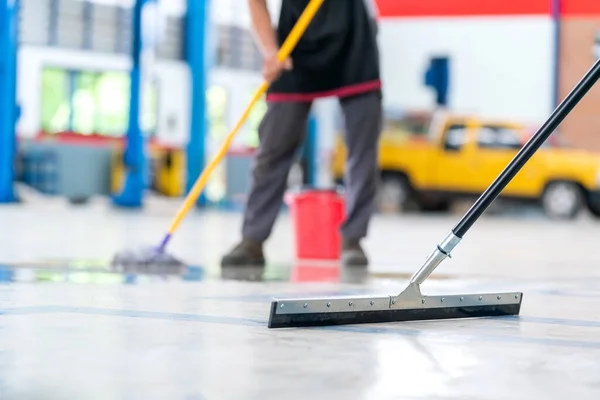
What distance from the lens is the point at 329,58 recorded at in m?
3.51

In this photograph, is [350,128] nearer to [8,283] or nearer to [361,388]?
[8,283]

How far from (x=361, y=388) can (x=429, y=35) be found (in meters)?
13.9

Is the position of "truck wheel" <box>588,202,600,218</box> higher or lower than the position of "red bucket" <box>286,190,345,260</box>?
lower

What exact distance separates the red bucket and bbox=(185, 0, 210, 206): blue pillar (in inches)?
251

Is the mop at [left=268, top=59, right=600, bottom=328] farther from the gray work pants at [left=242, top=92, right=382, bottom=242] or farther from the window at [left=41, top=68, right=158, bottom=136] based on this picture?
the window at [left=41, top=68, right=158, bottom=136]

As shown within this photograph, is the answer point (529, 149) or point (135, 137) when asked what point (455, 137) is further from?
point (529, 149)

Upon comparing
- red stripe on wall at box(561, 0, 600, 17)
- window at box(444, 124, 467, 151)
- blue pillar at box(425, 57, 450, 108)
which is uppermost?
red stripe on wall at box(561, 0, 600, 17)

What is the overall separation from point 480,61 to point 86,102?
5.61 meters

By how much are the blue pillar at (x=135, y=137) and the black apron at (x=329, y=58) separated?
20.0ft

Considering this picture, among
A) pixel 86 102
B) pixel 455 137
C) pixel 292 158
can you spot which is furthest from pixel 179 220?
pixel 86 102

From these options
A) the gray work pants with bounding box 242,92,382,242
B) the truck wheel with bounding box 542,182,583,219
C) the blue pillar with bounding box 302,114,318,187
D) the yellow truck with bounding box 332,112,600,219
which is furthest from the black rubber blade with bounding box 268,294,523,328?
the blue pillar with bounding box 302,114,318,187

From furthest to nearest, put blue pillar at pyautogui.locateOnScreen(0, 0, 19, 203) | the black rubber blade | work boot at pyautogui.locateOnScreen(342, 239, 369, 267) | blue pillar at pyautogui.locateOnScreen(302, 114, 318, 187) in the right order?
blue pillar at pyautogui.locateOnScreen(302, 114, 318, 187), blue pillar at pyautogui.locateOnScreen(0, 0, 19, 203), work boot at pyautogui.locateOnScreen(342, 239, 369, 267), the black rubber blade

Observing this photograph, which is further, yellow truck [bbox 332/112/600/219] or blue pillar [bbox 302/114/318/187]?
blue pillar [bbox 302/114/318/187]

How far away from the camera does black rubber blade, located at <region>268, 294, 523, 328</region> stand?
1.90 m
